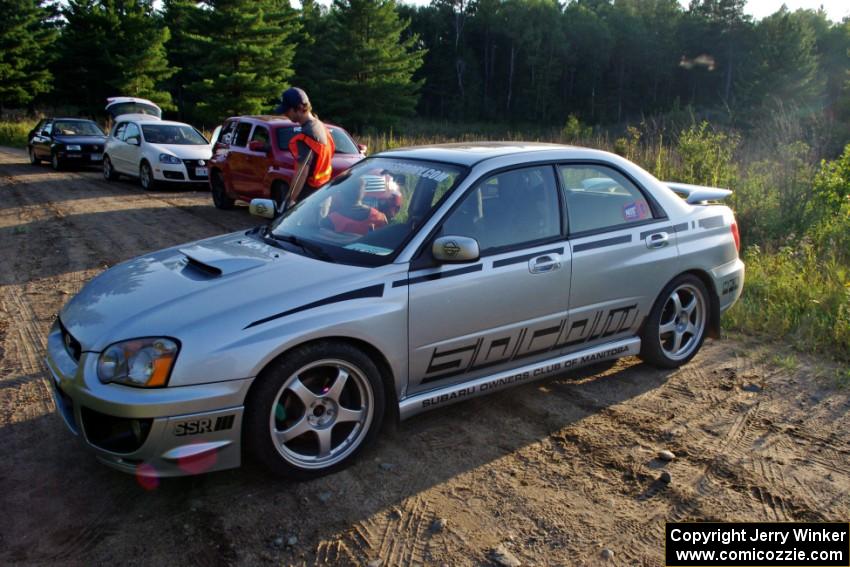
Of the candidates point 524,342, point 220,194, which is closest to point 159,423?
point 524,342

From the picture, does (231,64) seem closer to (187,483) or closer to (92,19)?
(92,19)

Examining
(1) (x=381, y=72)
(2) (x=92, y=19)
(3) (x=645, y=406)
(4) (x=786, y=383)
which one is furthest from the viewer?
(1) (x=381, y=72)

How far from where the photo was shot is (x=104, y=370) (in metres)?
3.29

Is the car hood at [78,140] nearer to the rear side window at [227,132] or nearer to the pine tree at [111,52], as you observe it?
the rear side window at [227,132]

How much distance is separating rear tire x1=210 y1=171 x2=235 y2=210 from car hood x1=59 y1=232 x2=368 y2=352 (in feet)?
29.3

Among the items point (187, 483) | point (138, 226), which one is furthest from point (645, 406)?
point (138, 226)

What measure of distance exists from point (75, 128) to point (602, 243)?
2029cm

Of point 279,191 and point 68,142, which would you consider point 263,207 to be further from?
point 68,142

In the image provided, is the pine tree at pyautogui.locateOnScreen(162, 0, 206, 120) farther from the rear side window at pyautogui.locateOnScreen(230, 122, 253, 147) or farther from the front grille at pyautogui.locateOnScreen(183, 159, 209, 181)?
the rear side window at pyautogui.locateOnScreen(230, 122, 253, 147)

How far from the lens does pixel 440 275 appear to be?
3.89 metres

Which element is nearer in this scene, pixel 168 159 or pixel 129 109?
pixel 168 159

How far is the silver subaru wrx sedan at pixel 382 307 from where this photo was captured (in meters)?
3.27

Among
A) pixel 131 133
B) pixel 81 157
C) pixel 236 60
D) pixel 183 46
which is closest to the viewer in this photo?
pixel 131 133

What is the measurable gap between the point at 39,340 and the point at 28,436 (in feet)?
6.07
